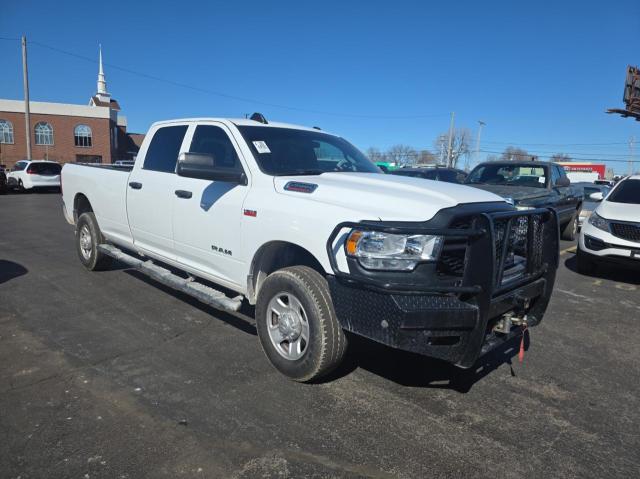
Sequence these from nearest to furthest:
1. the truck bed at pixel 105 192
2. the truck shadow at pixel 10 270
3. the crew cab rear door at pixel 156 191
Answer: the crew cab rear door at pixel 156 191
the truck bed at pixel 105 192
the truck shadow at pixel 10 270

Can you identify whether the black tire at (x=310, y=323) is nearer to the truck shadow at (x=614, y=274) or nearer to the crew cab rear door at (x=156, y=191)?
the crew cab rear door at (x=156, y=191)

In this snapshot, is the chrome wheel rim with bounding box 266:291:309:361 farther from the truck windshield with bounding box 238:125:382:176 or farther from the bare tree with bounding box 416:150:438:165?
the bare tree with bounding box 416:150:438:165

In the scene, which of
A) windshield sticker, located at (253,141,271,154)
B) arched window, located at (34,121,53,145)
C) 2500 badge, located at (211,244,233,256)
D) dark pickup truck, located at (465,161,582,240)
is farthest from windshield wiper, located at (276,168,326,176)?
arched window, located at (34,121,53,145)

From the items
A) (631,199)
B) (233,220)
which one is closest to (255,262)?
(233,220)

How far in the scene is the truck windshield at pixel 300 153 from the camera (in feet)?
12.7

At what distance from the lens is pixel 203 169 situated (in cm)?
358

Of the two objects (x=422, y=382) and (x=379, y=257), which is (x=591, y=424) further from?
(x=379, y=257)

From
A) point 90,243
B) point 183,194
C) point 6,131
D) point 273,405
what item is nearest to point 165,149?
point 183,194

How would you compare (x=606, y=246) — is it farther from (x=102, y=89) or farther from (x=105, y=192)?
(x=102, y=89)

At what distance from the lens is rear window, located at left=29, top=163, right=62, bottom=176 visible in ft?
71.2

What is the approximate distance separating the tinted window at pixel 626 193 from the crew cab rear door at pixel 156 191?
695cm

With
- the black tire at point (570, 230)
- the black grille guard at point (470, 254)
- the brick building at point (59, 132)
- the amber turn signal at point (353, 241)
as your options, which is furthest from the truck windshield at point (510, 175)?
the brick building at point (59, 132)

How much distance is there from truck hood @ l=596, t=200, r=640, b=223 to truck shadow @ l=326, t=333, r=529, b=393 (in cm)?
381

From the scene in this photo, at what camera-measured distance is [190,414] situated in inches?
114
